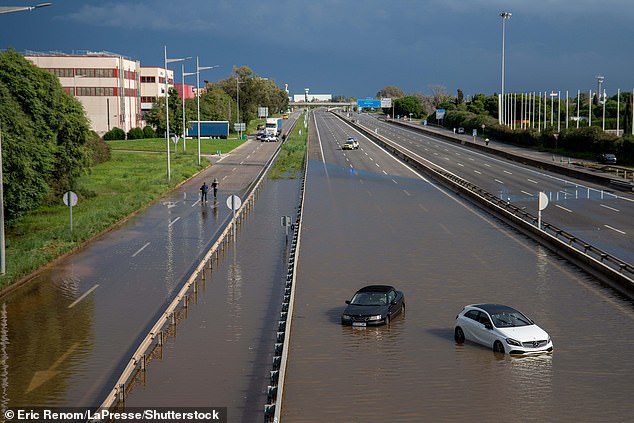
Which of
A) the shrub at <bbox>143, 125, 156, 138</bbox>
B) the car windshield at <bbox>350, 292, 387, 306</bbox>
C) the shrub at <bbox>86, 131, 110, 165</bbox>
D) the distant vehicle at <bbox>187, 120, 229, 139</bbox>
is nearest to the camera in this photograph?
the car windshield at <bbox>350, 292, 387, 306</bbox>

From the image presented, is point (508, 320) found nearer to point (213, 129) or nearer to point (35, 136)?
point (35, 136)

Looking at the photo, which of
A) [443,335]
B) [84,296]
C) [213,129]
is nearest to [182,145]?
[213,129]

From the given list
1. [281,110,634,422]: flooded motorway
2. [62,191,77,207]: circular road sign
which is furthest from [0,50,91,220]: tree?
[281,110,634,422]: flooded motorway

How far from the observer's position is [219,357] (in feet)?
63.8

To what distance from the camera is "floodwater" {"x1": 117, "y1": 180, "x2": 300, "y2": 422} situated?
656 inches

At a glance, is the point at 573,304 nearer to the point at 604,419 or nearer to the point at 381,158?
the point at 604,419

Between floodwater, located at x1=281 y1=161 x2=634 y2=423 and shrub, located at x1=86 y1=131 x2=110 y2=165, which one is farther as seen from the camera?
shrub, located at x1=86 y1=131 x2=110 y2=165

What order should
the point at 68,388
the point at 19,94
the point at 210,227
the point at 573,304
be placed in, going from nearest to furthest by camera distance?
the point at 68,388 < the point at 573,304 < the point at 210,227 < the point at 19,94

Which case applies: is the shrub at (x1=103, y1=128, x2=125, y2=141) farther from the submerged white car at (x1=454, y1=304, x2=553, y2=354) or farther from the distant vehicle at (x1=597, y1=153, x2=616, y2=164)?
the submerged white car at (x1=454, y1=304, x2=553, y2=354)

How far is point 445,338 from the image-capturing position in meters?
20.8

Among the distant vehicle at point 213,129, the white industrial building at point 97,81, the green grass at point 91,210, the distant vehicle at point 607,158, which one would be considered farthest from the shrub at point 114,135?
the distant vehicle at point 607,158

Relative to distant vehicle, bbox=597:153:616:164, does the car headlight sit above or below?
below

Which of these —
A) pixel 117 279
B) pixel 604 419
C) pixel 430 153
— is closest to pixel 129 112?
pixel 430 153

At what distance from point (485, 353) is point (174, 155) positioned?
74.5m
